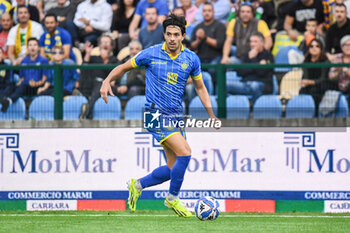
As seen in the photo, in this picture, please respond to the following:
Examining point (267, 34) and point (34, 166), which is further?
point (267, 34)

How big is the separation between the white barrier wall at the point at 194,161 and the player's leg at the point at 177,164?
2.53m

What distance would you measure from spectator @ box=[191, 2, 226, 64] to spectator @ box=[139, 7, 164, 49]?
0.69m

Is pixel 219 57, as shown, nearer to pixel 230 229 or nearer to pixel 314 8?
pixel 314 8

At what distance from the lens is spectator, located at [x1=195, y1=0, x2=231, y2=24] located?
44.7 ft

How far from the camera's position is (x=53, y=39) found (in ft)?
44.5

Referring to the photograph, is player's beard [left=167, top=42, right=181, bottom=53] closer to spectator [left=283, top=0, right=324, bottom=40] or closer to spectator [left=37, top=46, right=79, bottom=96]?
spectator [left=37, top=46, right=79, bottom=96]

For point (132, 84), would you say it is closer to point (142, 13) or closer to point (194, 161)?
point (194, 161)

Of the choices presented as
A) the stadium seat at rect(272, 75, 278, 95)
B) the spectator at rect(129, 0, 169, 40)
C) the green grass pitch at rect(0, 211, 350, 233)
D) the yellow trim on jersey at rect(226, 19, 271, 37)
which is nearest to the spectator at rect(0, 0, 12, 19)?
the spectator at rect(129, 0, 169, 40)

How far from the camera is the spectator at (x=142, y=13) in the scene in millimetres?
13617

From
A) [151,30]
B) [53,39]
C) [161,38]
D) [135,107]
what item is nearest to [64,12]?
[53,39]

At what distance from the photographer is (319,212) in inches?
425

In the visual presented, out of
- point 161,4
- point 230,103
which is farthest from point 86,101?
point 161,4

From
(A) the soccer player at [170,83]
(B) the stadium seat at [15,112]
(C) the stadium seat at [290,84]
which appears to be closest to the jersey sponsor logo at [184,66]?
(A) the soccer player at [170,83]

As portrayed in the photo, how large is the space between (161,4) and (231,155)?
4.21 m
